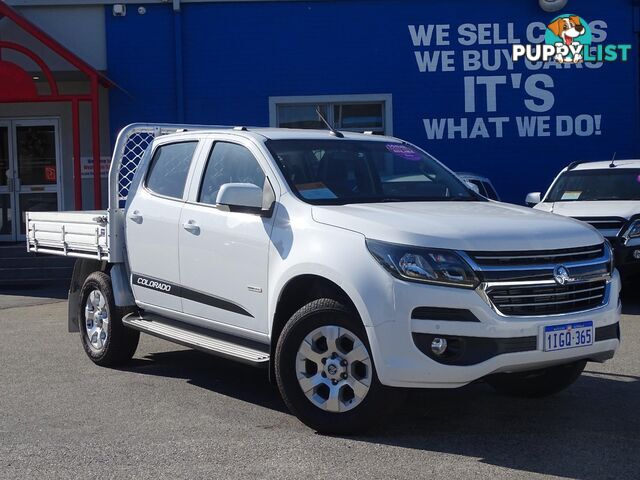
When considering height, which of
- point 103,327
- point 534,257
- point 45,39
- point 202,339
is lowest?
point 103,327

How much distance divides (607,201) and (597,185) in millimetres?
649

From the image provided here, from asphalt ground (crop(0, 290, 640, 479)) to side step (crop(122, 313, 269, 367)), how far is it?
0.42 metres

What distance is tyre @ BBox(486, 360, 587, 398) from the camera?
20.7ft

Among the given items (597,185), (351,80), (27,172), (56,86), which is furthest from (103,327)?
(27,172)

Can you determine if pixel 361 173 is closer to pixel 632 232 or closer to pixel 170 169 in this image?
pixel 170 169

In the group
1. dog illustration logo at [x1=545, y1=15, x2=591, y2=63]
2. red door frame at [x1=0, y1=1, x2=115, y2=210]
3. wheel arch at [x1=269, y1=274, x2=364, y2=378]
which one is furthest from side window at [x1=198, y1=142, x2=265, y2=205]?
dog illustration logo at [x1=545, y1=15, x2=591, y2=63]

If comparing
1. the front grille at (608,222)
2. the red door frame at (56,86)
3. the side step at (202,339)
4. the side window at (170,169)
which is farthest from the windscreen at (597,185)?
the red door frame at (56,86)

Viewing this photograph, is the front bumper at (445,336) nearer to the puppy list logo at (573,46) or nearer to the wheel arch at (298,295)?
the wheel arch at (298,295)

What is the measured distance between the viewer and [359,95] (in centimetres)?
1738

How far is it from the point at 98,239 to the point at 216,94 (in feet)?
32.5

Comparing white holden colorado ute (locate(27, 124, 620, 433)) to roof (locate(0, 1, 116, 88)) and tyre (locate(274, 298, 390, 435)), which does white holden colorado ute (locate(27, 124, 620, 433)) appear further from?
roof (locate(0, 1, 116, 88))

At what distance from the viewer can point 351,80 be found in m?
17.3

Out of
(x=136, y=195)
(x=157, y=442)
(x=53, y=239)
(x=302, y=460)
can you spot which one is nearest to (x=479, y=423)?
(x=302, y=460)

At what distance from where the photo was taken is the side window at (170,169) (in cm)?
711
